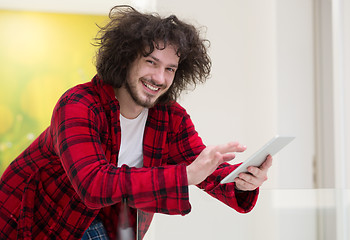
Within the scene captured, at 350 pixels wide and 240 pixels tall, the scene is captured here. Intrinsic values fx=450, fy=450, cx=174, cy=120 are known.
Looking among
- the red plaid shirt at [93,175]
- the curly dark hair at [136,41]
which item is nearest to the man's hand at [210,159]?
the red plaid shirt at [93,175]

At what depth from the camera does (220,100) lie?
3.03m

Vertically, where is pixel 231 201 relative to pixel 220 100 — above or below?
below

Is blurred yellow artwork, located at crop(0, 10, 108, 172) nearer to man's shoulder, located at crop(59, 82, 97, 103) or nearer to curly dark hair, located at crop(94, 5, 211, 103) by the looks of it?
curly dark hair, located at crop(94, 5, 211, 103)

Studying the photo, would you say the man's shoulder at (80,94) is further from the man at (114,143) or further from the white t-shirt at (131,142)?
the white t-shirt at (131,142)

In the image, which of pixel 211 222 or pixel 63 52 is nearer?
pixel 211 222

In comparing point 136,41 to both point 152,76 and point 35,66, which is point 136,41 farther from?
point 35,66

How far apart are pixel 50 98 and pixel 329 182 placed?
2905 millimetres

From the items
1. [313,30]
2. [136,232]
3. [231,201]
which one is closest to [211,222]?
[231,201]

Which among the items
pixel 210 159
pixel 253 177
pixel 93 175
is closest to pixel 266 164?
pixel 253 177

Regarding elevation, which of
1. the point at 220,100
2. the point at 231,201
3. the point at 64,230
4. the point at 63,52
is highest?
the point at 63,52

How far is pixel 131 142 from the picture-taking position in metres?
1.48

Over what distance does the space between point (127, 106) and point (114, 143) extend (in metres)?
0.17

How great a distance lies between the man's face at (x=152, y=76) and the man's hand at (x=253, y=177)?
0.39 meters

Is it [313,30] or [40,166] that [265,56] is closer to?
[313,30]
